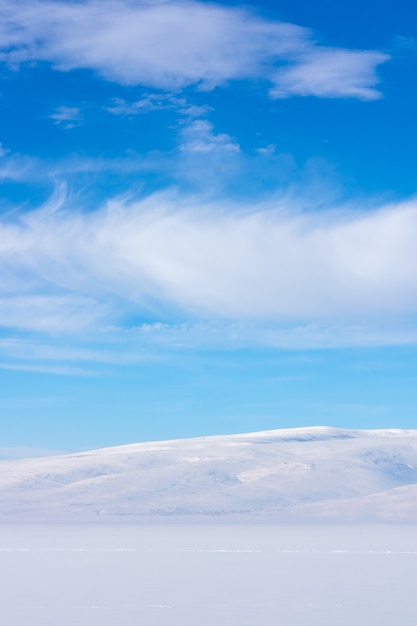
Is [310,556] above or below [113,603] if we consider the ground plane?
above

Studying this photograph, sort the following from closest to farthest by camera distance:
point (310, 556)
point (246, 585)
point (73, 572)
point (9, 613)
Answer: point (9, 613) → point (246, 585) → point (73, 572) → point (310, 556)

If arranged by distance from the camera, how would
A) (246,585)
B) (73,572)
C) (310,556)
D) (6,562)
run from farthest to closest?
(310,556) → (6,562) → (73,572) → (246,585)

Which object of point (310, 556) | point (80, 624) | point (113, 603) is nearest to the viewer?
point (80, 624)

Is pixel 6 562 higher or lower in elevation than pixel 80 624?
higher

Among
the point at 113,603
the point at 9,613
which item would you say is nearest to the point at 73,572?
the point at 113,603

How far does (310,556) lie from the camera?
351 ft

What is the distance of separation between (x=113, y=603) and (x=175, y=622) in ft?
32.2

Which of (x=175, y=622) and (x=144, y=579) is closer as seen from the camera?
(x=175, y=622)

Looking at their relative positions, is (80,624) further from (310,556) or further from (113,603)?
(310,556)

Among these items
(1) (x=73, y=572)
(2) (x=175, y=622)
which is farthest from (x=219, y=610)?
(1) (x=73, y=572)

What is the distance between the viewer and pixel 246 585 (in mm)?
67000

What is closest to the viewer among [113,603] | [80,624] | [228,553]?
[80,624]

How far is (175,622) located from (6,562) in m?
52.5

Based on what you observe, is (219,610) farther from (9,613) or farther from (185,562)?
(185,562)
